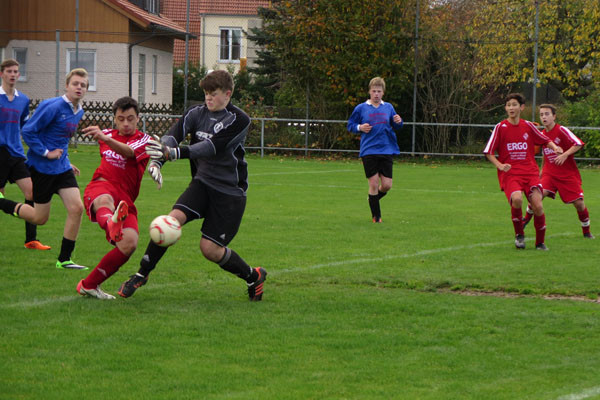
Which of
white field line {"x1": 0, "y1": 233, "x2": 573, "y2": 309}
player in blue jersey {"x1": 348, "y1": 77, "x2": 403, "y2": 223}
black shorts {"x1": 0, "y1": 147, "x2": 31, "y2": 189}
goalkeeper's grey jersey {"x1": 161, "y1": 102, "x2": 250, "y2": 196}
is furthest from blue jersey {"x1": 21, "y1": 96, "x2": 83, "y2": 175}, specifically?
player in blue jersey {"x1": 348, "y1": 77, "x2": 403, "y2": 223}

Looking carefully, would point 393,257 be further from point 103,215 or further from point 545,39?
point 545,39

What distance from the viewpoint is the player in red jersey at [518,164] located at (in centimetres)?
993

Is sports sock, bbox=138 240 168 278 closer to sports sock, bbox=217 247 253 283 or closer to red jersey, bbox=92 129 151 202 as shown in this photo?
sports sock, bbox=217 247 253 283

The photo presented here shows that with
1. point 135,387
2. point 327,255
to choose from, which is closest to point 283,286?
point 327,255

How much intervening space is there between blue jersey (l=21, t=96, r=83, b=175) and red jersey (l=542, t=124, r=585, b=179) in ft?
18.9

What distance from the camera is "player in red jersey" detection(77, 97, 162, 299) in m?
6.66

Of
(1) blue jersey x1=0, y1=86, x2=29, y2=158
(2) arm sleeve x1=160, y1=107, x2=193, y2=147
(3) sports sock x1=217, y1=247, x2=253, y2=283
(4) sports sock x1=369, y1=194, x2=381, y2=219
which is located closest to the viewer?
(2) arm sleeve x1=160, y1=107, x2=193, y2=147

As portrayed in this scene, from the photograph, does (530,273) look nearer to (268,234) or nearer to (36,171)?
(268,234)

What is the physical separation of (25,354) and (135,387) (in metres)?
0.95

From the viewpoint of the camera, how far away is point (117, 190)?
7160 mm

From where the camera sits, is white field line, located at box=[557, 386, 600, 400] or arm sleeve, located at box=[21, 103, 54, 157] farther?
arm sleeve, located at box=[21, 103, 54, 157]

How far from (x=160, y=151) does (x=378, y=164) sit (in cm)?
716

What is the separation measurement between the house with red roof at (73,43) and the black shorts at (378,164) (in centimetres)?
1982

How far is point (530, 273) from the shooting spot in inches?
327
